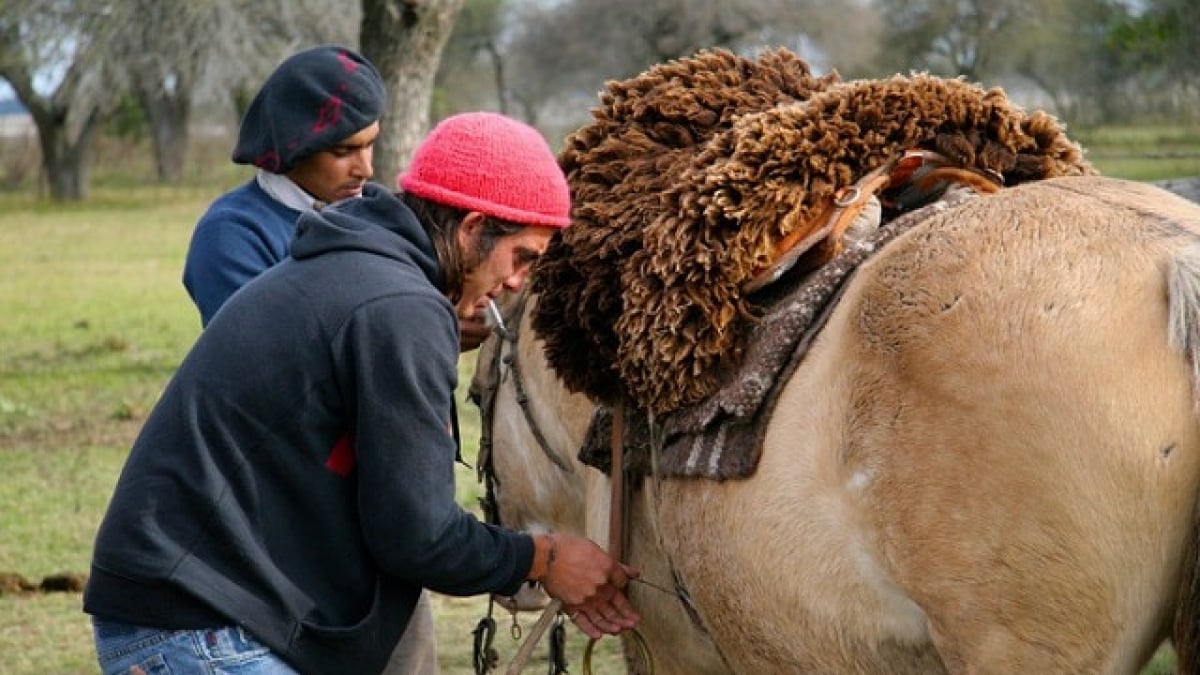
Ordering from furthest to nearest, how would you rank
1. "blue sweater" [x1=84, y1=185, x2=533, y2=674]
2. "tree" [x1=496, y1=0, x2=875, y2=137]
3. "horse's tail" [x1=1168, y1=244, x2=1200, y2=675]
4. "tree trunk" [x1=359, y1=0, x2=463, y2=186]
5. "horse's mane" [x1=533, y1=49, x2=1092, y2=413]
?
"tree" [x1=496, y1=0, x2=875, y2=137], "tree trunk" [x1=359, y1=0, x2=463, y2=186], "horse's mane" [x1=533, y1=49, x2=1092, y2=413], "blue sweater" [x1=84, y1=185, x2=533, y2=674], "horse's tail" [x1=1168, y1=244, x2=1200, y2=675]

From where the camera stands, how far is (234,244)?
369cm

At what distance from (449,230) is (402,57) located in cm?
674

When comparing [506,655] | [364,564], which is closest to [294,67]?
[364,564]

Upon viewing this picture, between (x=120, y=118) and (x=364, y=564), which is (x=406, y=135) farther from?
(x=120, y=118)

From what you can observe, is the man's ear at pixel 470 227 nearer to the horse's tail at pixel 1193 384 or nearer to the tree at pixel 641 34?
the horse's tail at pixel 1193 384

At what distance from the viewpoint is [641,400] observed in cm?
314

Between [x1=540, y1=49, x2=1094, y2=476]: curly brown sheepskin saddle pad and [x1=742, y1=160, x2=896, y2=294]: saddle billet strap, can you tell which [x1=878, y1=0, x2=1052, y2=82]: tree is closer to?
[x1=540, y1=49, x2=1094, y2=476]: curly brown sheepskin saddle pad

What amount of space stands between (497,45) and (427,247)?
5194cm

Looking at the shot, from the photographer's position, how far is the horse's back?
2.32 metres

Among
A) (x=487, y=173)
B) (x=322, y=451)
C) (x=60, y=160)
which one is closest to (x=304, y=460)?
(x=322, y=451)

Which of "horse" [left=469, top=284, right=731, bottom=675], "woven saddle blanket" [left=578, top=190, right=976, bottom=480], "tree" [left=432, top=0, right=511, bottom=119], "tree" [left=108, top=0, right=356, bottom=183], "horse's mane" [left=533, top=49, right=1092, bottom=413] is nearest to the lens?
"woven saddle blanket" [left=578, top=190, right=976, bottom=480]

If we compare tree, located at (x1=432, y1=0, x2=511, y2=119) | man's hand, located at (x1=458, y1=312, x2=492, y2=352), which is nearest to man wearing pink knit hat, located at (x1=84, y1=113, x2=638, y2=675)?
man's hand, located at (x1=458, y1=312, x2=492, y2=352)

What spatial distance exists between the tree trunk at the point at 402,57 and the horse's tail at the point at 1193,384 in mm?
7165

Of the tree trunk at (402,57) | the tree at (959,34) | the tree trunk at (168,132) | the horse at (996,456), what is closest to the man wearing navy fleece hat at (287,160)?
the horse at (996,456)
